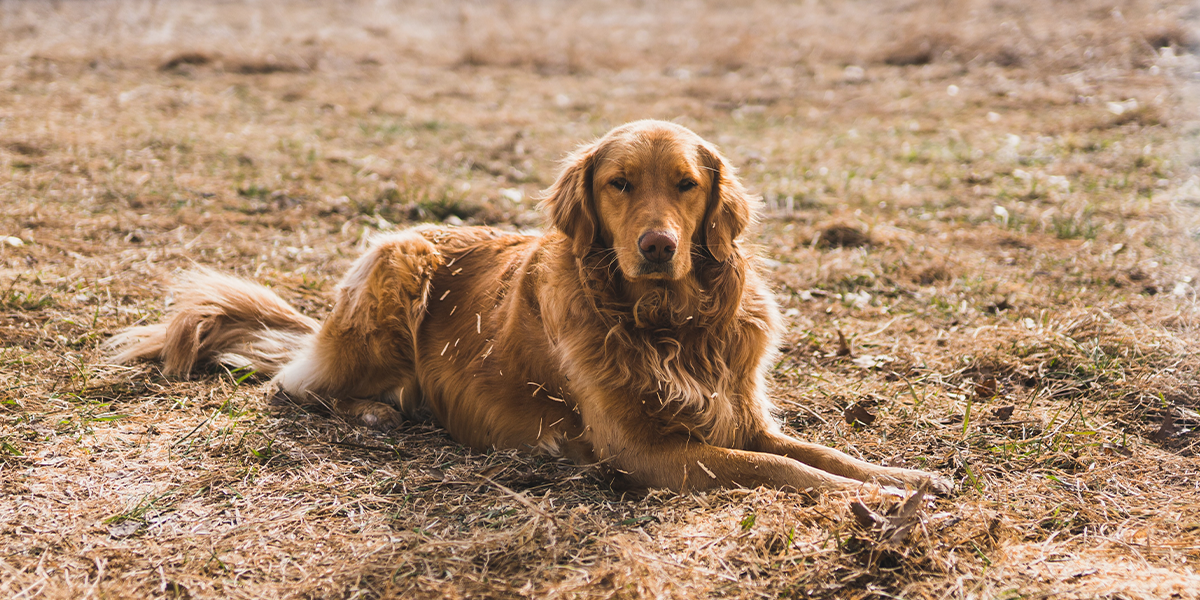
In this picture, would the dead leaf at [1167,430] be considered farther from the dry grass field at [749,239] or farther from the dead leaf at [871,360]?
the dead leaf at [871,360]

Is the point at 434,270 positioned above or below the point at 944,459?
above

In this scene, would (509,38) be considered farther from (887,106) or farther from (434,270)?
(434,270)

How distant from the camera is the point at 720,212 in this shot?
311 cm

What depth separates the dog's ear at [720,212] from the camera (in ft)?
10.1

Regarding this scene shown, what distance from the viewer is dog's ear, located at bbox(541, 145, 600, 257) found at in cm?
311

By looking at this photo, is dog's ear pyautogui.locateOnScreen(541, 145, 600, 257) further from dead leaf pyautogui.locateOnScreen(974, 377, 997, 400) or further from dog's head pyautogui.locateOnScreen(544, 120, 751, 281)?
dead leaf pyautogui.locateOnScreen(974, 377, 997, 400)

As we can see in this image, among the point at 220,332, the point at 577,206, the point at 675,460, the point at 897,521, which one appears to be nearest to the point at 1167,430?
the point at 897,521

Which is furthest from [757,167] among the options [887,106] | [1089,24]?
[1089,24]

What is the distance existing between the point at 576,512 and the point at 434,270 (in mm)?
1710

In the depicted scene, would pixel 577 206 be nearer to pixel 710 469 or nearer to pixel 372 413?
pixel 710 469

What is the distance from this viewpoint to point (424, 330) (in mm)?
3824

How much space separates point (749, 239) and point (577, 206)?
6.00 feet

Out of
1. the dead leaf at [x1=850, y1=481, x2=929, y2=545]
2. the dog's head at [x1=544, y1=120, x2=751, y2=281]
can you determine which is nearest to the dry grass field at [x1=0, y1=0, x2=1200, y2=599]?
the dead leaf at [x1=850, y1=481, x2=929, y2=545]

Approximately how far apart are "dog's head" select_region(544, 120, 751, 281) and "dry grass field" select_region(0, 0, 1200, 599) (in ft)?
2.92
